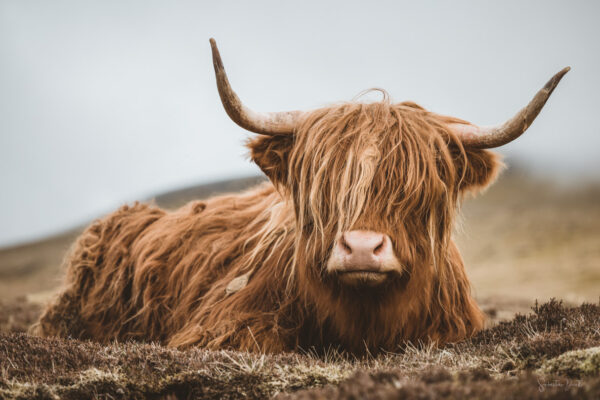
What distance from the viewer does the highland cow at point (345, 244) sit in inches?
112

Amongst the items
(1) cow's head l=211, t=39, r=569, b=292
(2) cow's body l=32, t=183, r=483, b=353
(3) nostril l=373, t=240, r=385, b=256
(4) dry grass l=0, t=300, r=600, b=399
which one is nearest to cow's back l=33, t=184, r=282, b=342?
(2) cow's body l=32, t=183, r=483, b=353

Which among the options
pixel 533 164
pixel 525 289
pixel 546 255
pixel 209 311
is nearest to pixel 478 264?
pixel 546 255

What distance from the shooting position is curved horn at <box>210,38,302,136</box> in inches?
118

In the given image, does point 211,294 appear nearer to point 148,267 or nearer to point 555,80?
point 148,267

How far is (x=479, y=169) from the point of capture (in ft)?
11.1

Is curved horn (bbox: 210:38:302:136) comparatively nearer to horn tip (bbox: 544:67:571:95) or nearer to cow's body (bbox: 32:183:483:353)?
cow's body (bbox: 32:183:483:353)

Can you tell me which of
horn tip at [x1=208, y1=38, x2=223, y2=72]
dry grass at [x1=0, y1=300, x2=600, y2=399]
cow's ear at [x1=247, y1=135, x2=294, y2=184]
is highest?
horn tip at [x1=208, y1=38, x2=223, y2=72]

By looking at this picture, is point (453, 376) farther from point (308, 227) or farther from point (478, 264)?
point (478, 264)

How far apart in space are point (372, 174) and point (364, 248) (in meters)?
0.50

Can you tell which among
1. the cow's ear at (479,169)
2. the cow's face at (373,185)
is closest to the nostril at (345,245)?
the cow's face at (373,185)

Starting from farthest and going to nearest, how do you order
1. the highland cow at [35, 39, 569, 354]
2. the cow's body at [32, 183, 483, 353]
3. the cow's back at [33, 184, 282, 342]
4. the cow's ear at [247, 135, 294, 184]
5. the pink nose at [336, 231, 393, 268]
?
the cow's back at [33, 184, 282, 342] → the cow's ear at [247, 135, 294, 184] → the cow's body at [32, 183, 483, 353] → the highland cow at [35, 39, 569, 354] → the pink nose at [336, 231, 393, 268]

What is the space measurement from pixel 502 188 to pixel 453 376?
55.0m

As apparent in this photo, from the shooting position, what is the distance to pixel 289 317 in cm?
334

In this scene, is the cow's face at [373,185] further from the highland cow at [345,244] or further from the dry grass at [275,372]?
the dry grass at [275,372]
